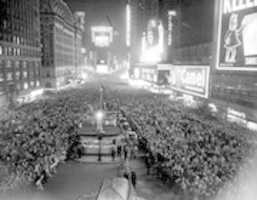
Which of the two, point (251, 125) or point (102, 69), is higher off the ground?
point (102, 69)

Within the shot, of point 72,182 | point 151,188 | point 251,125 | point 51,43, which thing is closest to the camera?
point 151,188

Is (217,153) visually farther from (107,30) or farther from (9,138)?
(107,30)

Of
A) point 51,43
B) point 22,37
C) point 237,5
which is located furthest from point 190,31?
point 51,43

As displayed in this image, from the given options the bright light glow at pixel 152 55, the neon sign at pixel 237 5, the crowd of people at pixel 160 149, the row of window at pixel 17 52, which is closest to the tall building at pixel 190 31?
the bright light glow at pixel 152 55

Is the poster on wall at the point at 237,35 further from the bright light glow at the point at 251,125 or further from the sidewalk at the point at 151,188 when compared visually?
the sidewalk at the point at 151,188

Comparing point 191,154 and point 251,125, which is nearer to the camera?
point 191,154

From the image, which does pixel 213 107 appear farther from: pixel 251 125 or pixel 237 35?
pixel 237 35
